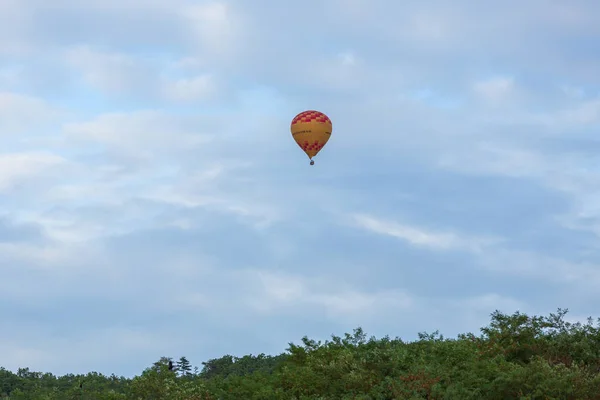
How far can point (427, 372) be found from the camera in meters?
40.6

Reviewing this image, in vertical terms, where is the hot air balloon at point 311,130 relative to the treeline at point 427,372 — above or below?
above

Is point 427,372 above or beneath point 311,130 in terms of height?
beneath

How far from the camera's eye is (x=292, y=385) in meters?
44.2

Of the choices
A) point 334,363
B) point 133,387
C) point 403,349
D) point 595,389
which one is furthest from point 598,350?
point 133,387

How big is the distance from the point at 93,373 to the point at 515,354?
44.8m

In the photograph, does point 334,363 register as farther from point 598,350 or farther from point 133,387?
point 598,350

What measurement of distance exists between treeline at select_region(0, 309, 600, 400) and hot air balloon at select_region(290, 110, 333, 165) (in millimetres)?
26016

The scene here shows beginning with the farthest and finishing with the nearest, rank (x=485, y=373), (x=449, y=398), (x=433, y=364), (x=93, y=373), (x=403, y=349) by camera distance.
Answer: (x=93, y=373) < (x=403, y=349) < (x=433, y=364) < (x=485, y=373) < (x=449, y=398)

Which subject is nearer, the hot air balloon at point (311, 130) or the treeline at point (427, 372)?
the treeline at point (427, 372)

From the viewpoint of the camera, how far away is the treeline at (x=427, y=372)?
128 feet

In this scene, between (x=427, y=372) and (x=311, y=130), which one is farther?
(x=311, y=130)

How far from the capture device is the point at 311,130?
73.4 meters

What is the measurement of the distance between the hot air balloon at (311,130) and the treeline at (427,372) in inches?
1024

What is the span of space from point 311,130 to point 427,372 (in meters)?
36.2
